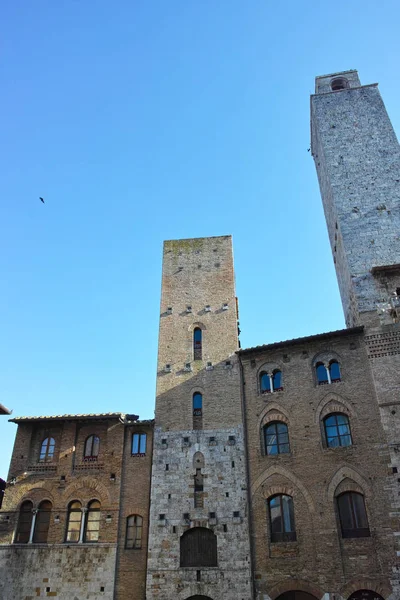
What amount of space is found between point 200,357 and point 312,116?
16.7 meters

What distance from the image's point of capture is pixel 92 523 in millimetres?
20469

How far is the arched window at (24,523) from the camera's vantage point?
67.1 feet

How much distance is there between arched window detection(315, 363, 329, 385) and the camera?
20.4 meters

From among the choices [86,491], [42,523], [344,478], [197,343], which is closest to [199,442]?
[197,343]

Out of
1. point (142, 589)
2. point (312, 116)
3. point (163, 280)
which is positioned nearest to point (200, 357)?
point (163, 280)

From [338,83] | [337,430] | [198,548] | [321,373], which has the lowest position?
[198,548]

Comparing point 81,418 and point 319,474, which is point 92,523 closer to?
point 81,418

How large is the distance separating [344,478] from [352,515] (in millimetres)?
1263

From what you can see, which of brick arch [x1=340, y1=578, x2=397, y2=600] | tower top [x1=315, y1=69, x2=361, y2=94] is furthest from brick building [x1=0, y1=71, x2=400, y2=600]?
tower top [x1=315, y1=69, x2=361, y2=94]

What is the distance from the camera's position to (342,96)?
28438 mm

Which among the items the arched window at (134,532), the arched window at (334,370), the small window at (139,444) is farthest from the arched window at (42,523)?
the arched window at (334,370)

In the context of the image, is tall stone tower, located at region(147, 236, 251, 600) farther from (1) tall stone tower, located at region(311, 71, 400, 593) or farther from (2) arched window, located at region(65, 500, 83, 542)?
(1) tall stone tower, located at region(311, 71, 400, 593)

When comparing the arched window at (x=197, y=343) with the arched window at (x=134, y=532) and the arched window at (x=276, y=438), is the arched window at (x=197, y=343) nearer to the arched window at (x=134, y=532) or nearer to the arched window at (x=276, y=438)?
the arched window at (x=276, y=438)

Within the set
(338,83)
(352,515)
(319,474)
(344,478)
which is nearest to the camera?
(352,515)
